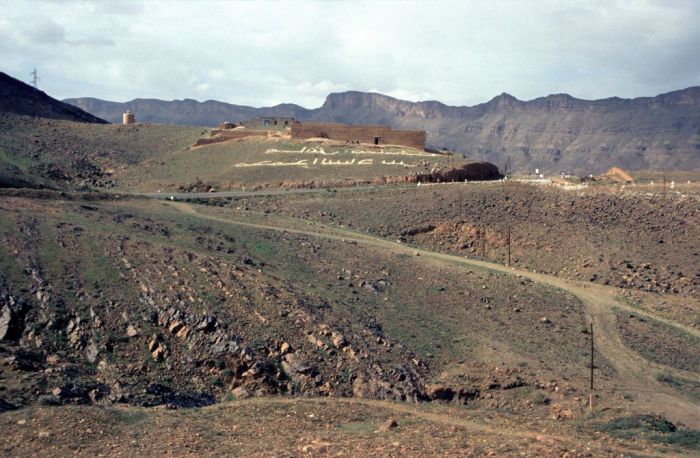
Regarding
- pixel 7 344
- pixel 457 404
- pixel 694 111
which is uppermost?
pixel 694 111

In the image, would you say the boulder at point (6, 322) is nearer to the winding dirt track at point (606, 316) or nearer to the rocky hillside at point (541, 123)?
the winding dirt track at point (606, 316)

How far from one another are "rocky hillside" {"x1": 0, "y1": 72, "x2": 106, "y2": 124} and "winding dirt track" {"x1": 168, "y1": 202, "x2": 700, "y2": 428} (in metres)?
42.9

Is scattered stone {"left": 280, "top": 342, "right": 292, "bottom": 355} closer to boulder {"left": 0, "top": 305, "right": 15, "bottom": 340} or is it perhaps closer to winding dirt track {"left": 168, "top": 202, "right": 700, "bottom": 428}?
boulder {"left": 0, "top": 305, "right": 15, "bottom": 340}

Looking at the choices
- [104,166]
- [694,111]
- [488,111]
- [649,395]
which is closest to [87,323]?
[649,395]

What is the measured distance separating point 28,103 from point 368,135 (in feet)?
121

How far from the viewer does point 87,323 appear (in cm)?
2158

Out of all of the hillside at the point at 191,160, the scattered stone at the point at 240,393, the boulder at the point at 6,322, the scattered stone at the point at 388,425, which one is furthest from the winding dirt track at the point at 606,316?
the boulder at the point at 6,322

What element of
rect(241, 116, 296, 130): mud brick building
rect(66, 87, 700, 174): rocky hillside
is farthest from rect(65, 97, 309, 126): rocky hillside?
rect(241, 116, 296, 130): mud brick building

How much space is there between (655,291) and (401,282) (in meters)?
12.8

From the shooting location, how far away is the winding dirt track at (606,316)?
22.2m

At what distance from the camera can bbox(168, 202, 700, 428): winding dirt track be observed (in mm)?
22219

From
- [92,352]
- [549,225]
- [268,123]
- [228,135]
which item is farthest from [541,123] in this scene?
[92,352]

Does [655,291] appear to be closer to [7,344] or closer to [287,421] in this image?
[287,421]

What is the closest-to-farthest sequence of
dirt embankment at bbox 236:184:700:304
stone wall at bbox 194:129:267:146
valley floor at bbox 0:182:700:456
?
valley floor at bbox 0:182:700:456
dirt embankment at bbox 236:184:700:304
stone wall at bbox 194:129:267:146
